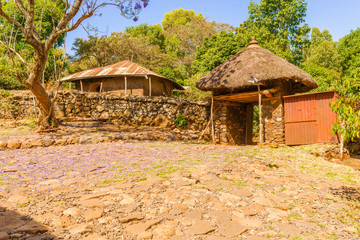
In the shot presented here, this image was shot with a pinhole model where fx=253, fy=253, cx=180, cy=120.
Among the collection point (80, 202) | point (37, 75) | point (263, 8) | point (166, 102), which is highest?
point (263, 8)

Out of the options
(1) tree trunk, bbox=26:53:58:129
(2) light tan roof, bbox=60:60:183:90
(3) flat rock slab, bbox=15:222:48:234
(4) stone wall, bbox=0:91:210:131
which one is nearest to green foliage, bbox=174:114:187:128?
(4) stone wall, bbox=0:91:210:131

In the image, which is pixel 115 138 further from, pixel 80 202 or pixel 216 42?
pixel 216 42

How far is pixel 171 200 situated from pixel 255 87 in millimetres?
8327

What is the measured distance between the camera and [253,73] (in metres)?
9.88

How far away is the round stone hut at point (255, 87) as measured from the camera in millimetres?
9750

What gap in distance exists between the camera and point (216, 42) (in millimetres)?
20812

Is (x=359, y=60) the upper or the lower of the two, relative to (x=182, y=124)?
upper

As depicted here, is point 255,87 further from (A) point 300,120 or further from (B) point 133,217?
(B) point 133,217

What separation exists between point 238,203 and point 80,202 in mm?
2069

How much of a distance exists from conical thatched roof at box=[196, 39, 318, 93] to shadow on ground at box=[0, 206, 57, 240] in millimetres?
8670

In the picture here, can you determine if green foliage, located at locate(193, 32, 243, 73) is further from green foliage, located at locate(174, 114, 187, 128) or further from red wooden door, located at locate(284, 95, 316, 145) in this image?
red wooden door, located at locate(284, 95, 316, 145)

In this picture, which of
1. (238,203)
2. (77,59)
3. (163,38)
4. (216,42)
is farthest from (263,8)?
(238,203)

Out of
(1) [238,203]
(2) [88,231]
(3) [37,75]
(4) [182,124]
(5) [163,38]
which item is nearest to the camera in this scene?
(2) [88,231]

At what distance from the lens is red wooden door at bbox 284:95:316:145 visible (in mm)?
9000
